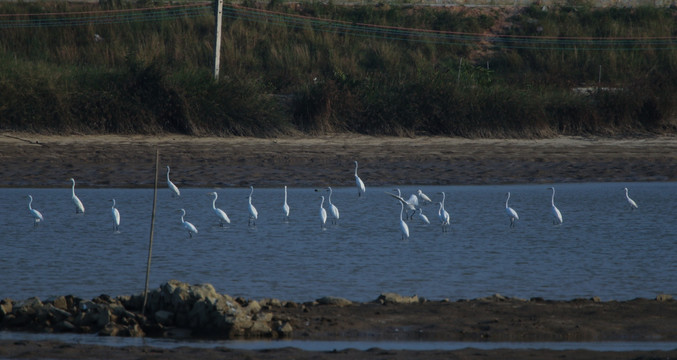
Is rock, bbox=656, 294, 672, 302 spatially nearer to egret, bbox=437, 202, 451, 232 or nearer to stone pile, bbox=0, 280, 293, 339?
stone pile, bbox=0, 280, 293, 339

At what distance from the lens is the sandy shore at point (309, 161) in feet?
59.9

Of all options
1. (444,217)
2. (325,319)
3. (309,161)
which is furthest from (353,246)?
(309,161)

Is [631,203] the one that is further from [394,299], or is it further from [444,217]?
[394,299]

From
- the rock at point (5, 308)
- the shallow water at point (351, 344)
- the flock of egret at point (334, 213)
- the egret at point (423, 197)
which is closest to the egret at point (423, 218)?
the flock of egret at point (334, 213)

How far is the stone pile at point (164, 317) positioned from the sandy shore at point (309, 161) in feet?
32.2

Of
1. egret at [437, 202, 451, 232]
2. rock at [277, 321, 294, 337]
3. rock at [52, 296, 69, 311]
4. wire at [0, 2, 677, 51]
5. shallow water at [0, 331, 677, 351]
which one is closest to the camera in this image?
shallow water at [0, 331, 677, 351]

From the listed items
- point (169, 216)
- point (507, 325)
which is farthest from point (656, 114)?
point (507, 325)

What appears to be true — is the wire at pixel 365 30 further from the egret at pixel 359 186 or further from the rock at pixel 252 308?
the rock at pixel 252 308

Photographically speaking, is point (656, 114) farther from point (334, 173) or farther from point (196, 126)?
point (196, 126)

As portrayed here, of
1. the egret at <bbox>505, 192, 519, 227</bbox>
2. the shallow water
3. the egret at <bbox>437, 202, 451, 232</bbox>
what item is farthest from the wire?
the shallow water

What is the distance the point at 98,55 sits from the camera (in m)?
31.2

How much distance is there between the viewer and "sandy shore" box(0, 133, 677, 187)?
18.2 meters

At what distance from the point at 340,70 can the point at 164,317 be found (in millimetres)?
21189

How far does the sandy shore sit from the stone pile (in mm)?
9800
